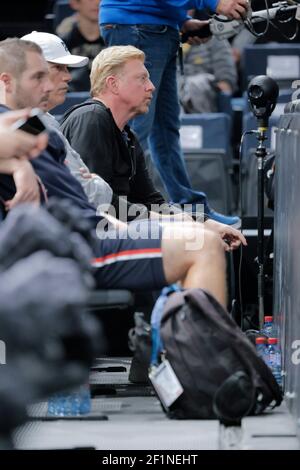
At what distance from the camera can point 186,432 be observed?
4.45 meters

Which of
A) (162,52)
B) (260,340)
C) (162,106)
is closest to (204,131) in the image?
(162,106)

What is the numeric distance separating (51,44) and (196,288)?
2189mm

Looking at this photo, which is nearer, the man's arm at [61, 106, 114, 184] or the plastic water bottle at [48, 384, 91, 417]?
the plastic water bottle at [48, 384, 91, 417]

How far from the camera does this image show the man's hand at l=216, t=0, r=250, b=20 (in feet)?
22.3

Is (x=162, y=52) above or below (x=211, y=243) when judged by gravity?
above

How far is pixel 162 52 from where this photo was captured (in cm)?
700

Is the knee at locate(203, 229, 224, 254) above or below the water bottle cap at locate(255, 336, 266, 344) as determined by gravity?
above

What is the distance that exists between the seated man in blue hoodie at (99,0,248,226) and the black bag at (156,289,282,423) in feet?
8.64

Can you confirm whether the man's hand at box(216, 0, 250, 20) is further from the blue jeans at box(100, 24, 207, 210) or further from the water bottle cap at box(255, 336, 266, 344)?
the water bottle cap at box(255, 336, 266, 344)

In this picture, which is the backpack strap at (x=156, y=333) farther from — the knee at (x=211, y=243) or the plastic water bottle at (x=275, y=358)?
the plastic water bottle at (x=275, y=358)

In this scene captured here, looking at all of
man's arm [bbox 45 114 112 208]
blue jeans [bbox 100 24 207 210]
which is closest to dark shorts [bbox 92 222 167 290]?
man's arm [bbox 45 114 112 208]

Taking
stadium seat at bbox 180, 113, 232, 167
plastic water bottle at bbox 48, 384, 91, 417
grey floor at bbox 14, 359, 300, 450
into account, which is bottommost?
stadium seat at bbox 180, 113, 232, 167

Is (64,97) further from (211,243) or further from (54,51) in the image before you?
(211,243)

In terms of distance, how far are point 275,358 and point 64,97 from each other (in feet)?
5.33
